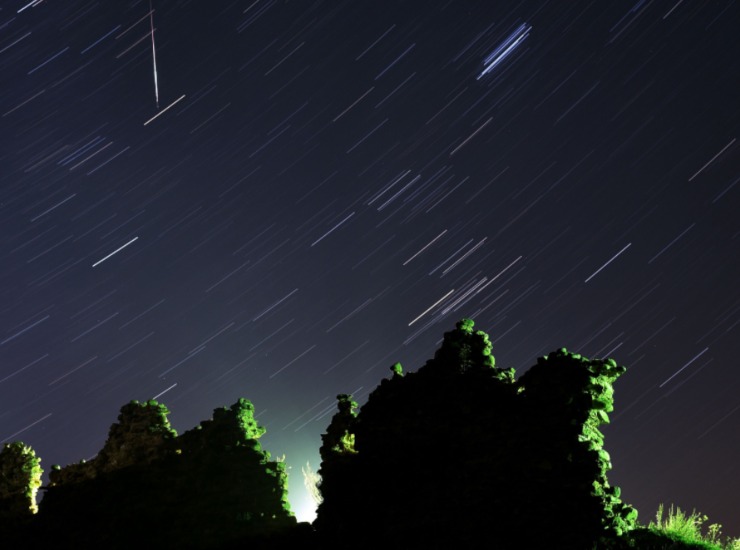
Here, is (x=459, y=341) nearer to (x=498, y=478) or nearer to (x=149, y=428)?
(x=498, y=478)

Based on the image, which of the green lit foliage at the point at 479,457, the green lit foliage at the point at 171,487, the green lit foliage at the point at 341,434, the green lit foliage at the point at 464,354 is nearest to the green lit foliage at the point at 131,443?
the green lit foliage at the point at 171,487

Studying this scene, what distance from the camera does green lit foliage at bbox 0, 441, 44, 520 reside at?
61.9 ft

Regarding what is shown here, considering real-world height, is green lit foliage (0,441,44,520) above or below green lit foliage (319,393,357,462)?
above

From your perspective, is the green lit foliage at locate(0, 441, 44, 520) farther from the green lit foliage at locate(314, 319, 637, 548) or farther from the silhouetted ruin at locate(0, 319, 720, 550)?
the green lit foliage at locate(314, 319, 637, 548)

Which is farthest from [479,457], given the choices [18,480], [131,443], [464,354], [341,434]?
[18,480]

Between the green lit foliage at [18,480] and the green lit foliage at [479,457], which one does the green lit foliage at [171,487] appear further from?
the green lit foliage at [479,457]

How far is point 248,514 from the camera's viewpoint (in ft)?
52.0

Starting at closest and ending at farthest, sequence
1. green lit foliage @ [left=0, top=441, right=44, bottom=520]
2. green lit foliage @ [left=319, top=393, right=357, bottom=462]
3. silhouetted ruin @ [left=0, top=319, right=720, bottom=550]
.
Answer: silhouetted ruin @ [left=0, top=319, right=720, bottom=550], green lit foliage @ [left=319, top=393, right=357, bottom=462], green lit foliage @ [left=0, top=441, right=44, bottom=520]

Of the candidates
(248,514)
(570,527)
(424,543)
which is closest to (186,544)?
(248,514)

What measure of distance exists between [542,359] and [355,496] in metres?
5.20

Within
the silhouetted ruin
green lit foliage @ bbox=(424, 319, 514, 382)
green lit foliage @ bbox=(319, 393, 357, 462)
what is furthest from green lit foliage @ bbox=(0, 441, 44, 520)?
green lit foliage @ bbox=(424, 319, 514, 382)

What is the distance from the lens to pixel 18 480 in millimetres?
19266

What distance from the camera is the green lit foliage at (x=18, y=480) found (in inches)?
742

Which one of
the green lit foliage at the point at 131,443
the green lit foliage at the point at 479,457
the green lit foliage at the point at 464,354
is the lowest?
the green lit foliage at the point at 479,457
